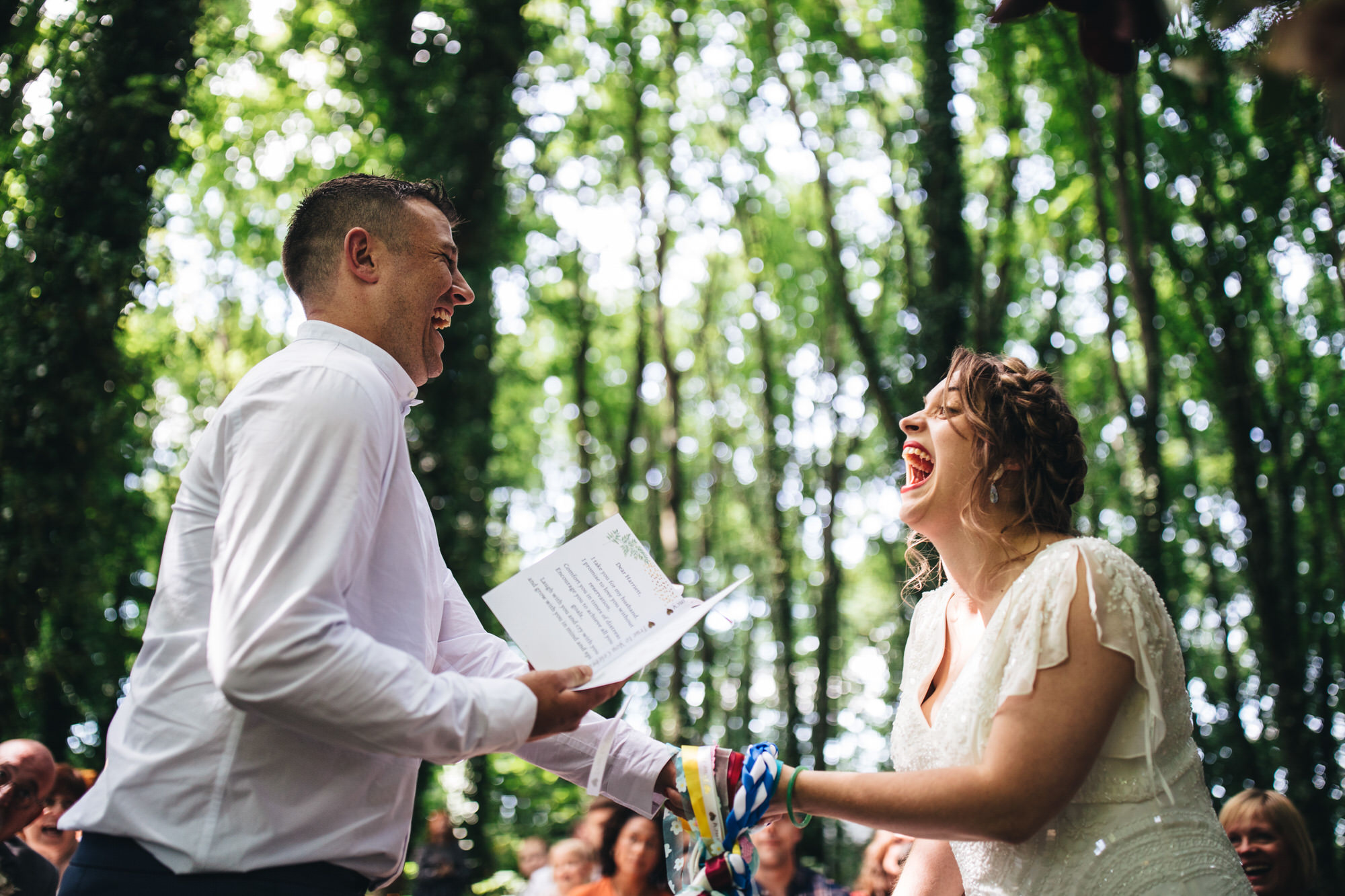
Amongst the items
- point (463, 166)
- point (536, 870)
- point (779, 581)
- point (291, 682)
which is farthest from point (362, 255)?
point (779, 581)

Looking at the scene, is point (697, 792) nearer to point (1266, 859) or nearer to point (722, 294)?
point (1266, 859)

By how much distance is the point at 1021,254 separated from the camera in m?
17.4

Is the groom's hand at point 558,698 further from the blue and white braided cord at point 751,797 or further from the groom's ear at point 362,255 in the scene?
the groom's ear at point 362,255

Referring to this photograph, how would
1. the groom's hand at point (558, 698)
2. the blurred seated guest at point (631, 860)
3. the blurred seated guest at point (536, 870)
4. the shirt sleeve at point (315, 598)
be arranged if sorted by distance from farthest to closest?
the blurred seated guest at point (536, 870), the blurred seated guest at point (631, 860), the groom's hand at point (558, 698), the shirt sleeve at point (315, 598)

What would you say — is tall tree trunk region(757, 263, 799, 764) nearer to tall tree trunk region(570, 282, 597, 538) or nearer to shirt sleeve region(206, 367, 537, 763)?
tall tree trunk region(570, 282, 597, 538)

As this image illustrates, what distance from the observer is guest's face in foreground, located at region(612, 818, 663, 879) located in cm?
524

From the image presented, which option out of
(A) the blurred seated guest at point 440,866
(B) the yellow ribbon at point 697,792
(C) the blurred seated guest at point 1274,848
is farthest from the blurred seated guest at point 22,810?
(C) the blurred seated guest at point 1274,848

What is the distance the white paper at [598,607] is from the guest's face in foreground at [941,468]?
0.64 meters

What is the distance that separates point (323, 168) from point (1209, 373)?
12824 millimetres

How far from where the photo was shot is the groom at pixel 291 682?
153 centimetres

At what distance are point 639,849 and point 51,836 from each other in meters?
3.16

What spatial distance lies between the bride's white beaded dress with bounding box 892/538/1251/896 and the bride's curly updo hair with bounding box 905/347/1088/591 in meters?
0.22

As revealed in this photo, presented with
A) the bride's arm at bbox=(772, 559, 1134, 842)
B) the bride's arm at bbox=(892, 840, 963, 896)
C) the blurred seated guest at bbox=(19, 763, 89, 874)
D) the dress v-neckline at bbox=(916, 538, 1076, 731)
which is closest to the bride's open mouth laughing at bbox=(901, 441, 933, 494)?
the dress v-neckline at bbox=(916, 538, 1076, 731)

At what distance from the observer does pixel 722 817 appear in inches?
83.3
